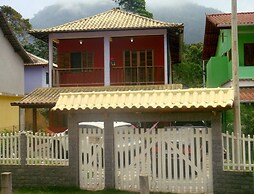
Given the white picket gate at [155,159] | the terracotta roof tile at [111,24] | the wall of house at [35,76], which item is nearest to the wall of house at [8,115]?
the terracotta roof tile at [111,24]

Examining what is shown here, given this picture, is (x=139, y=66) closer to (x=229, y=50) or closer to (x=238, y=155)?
(x=229, y=50)

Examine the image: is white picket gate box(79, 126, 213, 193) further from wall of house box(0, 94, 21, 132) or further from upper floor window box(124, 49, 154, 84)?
wall of house box(0, 94, 21, 132)

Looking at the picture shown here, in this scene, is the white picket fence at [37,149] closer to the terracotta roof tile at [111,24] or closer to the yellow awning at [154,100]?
the yellow awning at [154,100]

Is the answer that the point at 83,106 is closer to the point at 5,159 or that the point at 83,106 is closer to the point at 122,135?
the point at 122,135

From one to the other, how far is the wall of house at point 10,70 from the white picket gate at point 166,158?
595 inches

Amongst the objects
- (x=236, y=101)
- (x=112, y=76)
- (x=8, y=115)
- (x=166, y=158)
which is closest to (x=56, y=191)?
(x=166, y=158)

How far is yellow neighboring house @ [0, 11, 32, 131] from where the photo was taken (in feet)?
81.9

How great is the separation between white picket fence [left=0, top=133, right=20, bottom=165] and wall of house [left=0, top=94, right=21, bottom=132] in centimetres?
1220

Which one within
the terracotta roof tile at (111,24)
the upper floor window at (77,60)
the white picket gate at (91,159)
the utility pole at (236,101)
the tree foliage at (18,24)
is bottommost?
the white picket gate at (91,159)

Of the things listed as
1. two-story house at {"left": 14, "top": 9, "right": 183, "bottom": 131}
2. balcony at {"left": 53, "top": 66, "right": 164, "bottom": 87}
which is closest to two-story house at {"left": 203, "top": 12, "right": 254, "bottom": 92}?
two-story house at {"left": 14, "top": 9, "right": 183, "bottom": 131}

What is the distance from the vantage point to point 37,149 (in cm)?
1207

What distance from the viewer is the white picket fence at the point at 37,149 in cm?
1194

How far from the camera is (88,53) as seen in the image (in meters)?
22.1

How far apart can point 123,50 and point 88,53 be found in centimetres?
174
